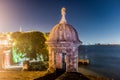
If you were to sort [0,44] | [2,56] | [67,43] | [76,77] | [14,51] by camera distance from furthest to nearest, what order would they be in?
1. [14,51]
2. [0,44]
3. [2,56]
4. [67,43]
5. [76,77]

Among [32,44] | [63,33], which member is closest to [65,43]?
[63,33]

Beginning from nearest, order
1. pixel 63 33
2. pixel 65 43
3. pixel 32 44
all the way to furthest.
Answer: pixel 65 43
pixel 63 33
pixel 32 44

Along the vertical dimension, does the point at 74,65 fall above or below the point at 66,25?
below

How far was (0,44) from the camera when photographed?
60.5 metres

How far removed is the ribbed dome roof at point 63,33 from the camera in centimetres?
1783

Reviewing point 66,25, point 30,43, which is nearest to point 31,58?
point 30,43

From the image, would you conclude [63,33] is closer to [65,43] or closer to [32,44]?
[65,43]

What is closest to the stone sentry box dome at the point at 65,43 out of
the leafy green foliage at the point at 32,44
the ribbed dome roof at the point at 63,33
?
A: the ribbed dome roof at the point at 63,33

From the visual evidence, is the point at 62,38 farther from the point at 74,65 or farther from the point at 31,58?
the point at 31,58

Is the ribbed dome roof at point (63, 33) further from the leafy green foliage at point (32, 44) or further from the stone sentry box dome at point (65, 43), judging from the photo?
the leafy green foliage at point (32, 44)

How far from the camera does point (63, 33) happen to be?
18062 millimetres

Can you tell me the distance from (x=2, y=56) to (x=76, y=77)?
41565 millimetres

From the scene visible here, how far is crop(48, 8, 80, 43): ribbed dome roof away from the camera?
17828 millimetres

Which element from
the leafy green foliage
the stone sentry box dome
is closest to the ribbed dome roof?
the stone sentry box dome
